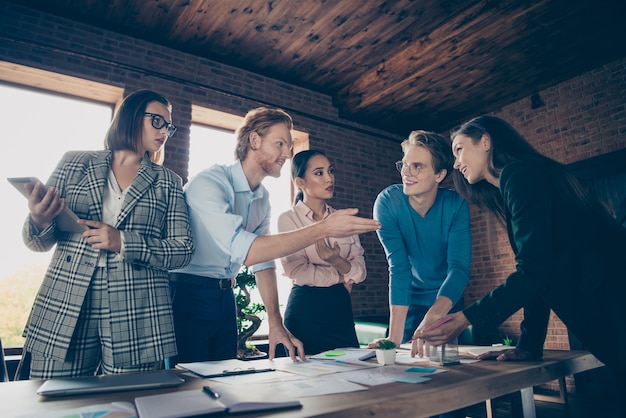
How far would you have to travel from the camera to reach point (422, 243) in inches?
87.4

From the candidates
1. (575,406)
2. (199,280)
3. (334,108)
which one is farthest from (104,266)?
(334,108)

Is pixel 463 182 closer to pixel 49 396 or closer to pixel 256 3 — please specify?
pixel 49 396

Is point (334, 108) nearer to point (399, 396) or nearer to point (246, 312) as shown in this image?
point (246, 312)

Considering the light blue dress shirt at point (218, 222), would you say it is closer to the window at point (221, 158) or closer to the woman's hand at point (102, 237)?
the woman's hand at point (102, 237)

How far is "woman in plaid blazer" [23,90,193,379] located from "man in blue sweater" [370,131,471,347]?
1.08 m

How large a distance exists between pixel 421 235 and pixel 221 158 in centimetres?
339

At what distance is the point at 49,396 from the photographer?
96 cm

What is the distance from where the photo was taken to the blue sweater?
2.11m

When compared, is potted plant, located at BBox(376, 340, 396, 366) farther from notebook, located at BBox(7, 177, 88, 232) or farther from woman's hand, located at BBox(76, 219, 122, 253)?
notebook, located at BBox(7, 177, 88, 232)

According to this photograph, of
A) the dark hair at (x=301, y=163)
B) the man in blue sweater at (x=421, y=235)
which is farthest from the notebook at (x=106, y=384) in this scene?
the dark hair at (x=301, y=163)

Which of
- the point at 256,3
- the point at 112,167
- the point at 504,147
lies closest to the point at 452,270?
the point at 504,147

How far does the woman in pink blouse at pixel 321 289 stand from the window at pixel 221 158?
87.9 inches

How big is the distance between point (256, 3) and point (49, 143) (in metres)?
2.38

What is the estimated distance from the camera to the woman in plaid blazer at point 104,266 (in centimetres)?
138
